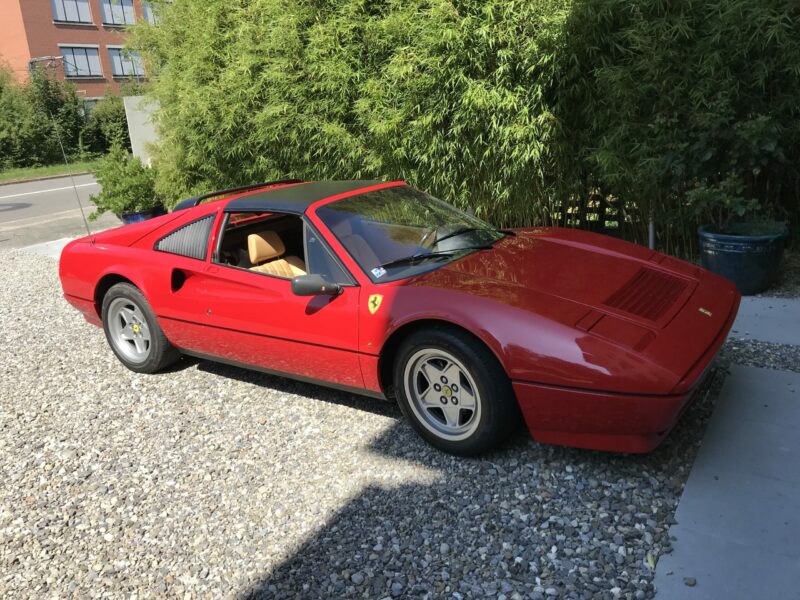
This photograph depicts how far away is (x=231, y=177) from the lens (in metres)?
7.92

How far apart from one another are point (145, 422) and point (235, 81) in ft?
14.8

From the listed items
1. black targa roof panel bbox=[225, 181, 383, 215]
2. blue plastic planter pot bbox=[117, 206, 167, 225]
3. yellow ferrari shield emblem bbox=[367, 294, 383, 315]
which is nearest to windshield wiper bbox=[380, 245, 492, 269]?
yellow ferrari shield emblem bbox=[367, 294, 383, 315]

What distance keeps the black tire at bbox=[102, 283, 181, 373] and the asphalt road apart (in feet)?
22.6

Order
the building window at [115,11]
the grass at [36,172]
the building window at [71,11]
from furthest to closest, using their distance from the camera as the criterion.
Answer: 1. the building window at [115,11]
2. the building window at [71,11]
3. the grass at [36,172]

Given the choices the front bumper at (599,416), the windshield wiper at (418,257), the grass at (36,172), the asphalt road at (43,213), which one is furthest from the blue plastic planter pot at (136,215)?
the grass at (36,172)

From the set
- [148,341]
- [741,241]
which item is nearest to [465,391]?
[148,341]

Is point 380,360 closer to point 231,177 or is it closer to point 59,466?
point 59,466

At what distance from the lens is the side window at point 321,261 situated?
3115 mm

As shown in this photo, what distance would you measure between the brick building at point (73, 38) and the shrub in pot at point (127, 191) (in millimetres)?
23558

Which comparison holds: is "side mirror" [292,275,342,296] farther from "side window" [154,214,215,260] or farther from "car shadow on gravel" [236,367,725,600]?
"side window" [154,214,215,260]

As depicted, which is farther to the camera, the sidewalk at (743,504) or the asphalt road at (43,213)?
the asphalt road at (43,213)

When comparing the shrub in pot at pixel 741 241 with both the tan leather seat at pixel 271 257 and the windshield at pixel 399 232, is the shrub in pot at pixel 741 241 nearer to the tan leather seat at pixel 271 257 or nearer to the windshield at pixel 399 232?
the windshield at pixel 399 232

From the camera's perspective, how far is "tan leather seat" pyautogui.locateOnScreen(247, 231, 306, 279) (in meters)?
3.67

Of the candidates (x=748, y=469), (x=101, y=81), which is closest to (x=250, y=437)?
(x=748, y=469)
